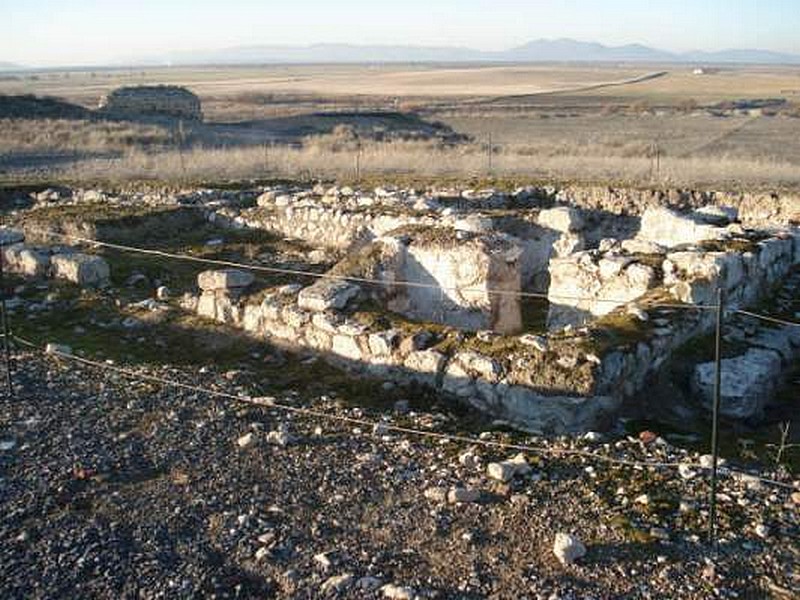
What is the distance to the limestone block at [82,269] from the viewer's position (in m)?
13.2

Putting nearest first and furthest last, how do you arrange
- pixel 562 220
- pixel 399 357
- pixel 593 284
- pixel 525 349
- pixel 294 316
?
pixel 525 349 → pixel 399 357 → pixel 294 316 → pixel 593 284 → pixel 562 220

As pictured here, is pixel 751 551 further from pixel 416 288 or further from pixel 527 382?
pixel 416 288

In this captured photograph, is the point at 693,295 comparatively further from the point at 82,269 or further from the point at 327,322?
the point at 82,269

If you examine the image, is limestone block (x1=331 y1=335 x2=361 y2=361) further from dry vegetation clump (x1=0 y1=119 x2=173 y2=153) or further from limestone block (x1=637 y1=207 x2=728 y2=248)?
dry vegetation clump (x1=0 y1=119 x2=173 y2=153)

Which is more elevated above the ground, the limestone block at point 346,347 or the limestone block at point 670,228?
the limestone block at point 670,228

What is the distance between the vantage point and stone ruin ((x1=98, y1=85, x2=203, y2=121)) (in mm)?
43562

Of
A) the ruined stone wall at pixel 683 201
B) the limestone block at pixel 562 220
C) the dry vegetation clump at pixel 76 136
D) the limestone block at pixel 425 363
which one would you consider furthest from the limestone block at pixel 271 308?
the dry vegetation clump at pixel 76 136

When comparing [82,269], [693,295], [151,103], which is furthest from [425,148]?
[693,295]

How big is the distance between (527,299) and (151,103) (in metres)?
36.2

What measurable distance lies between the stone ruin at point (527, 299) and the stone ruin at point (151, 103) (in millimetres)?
29969

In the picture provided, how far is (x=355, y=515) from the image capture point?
248 inches

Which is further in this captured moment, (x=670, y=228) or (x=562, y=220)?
(x=562, y=220)

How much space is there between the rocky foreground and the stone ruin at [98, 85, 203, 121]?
38195mm

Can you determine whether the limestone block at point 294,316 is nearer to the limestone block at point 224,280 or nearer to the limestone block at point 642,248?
the limestone block at point 224,280
